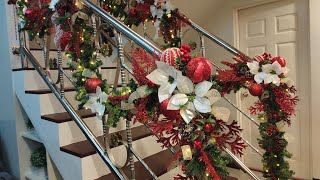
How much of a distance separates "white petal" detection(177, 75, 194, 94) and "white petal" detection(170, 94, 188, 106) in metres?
0.02

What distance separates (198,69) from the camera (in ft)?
2.65

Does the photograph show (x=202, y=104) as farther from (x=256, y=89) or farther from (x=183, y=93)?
(x=256, y=89)

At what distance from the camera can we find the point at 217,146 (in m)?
0.81

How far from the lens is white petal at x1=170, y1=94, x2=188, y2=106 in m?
0.81

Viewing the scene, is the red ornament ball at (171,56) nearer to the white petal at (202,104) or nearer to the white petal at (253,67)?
the white petal at (202,104)

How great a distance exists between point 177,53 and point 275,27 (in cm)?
243

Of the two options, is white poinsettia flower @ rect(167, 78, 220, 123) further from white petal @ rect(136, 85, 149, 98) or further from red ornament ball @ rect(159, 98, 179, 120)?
white petal @ rect(136, 85, 149, 98)

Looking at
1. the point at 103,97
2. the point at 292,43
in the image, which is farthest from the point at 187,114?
the point at 292,43

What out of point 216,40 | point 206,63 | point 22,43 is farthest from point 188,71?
point 22,43

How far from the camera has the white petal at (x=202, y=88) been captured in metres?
0.81

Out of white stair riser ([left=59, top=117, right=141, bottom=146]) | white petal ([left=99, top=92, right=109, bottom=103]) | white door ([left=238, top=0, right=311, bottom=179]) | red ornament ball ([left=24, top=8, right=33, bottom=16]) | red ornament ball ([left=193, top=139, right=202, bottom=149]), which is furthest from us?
white door ([left=238, top=0, right=311, bottom=179])

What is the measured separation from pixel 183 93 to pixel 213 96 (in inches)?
3.9

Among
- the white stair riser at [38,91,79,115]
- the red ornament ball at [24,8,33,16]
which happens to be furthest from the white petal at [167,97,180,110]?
the red ornament ball at [24,8,33,16]

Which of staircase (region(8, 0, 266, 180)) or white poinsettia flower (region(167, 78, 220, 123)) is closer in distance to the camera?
white poinsettia flower (region(167, 78, 220, 123))
